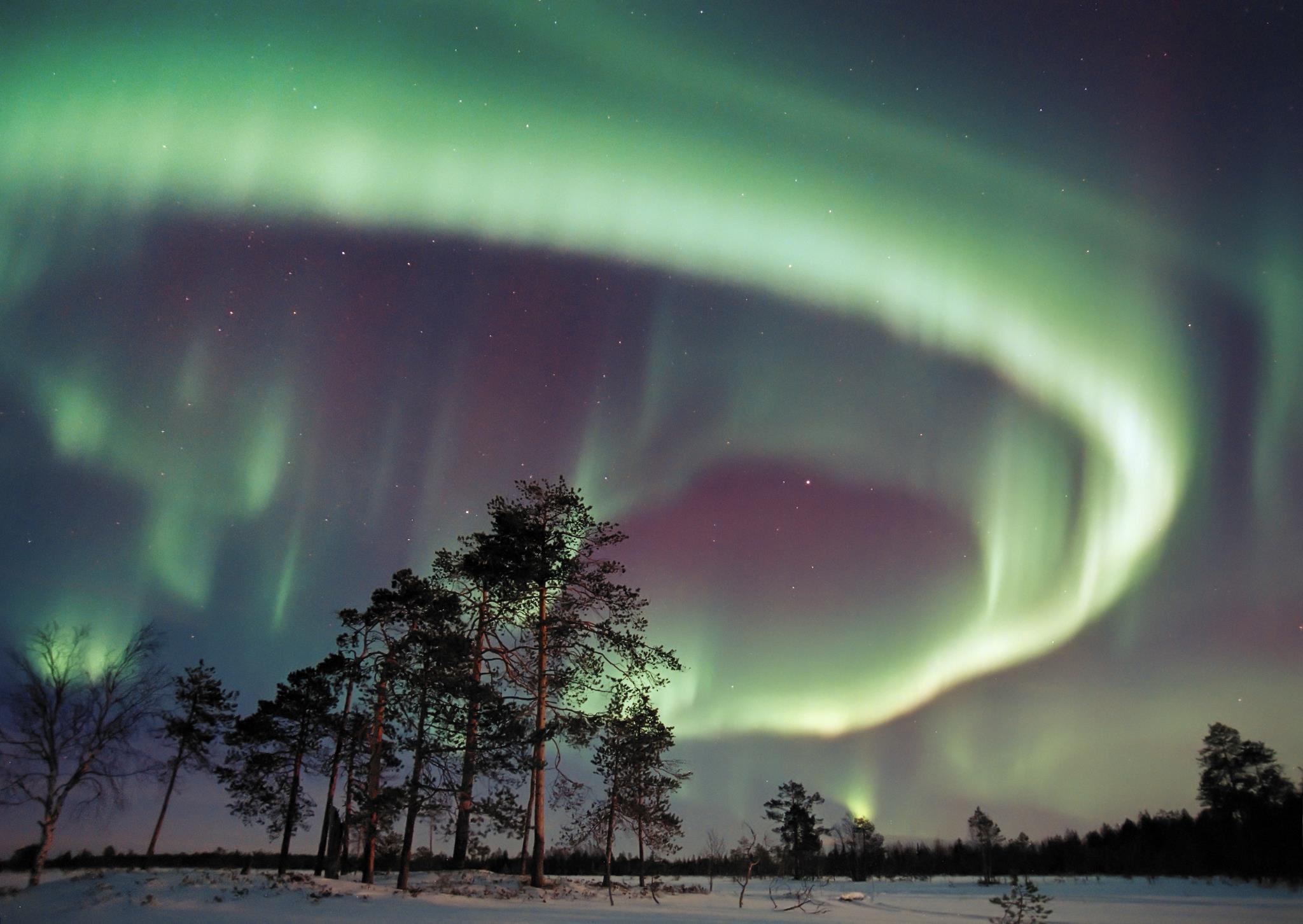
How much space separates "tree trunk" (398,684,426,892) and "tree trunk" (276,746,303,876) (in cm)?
1590

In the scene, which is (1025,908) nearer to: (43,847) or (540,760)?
(540,760)

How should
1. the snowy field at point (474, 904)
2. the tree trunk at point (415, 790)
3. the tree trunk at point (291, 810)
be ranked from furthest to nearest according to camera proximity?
the tree trunk at point (291, 810) < the tree trunk at point (415, 790) < the snowy field at point (474, 904)

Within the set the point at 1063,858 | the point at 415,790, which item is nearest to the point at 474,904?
the point at 415,790

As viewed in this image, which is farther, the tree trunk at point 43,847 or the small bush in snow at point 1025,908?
the tree trunk at point 43,847

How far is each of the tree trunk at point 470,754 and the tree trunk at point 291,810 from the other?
548 inches

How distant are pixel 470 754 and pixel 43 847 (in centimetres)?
1592

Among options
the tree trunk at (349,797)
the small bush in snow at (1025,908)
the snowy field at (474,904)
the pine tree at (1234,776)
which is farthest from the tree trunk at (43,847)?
the pine tree at (1234,776)

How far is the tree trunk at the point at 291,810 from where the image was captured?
40844 mm

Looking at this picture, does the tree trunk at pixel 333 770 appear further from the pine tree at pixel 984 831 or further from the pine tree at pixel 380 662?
the pine tree at pixel 984 831

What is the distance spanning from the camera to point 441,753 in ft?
93.9

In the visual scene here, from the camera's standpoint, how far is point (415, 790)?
93.1 feet

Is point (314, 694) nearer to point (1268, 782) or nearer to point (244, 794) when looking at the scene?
point (244, 794)

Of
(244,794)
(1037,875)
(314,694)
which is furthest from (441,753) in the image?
(1037,875)

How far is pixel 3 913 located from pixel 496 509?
66.6 feet
